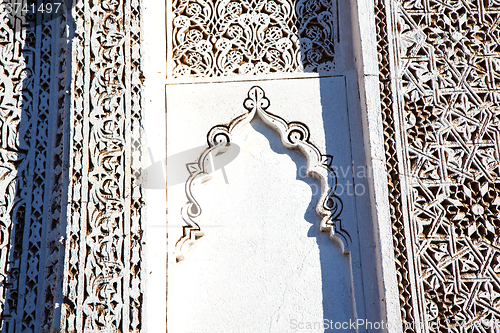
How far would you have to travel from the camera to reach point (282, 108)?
329 centimetres

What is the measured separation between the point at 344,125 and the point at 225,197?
66 cm

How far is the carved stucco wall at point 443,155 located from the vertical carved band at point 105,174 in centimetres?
115

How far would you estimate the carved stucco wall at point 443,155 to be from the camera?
293 cm

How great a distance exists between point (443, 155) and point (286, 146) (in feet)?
2.37

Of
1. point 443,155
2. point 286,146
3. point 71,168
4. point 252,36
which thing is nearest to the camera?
point 71,168

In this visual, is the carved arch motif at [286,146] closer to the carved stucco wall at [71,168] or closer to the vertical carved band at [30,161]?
the carved stucco wall at [71,168]

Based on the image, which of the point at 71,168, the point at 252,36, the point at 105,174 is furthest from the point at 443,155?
the point at 71,168

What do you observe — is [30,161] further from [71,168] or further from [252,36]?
[252,36]

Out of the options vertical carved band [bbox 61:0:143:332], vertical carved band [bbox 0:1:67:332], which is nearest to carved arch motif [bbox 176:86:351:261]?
vertical carved band [bbox 61:0:143:332]

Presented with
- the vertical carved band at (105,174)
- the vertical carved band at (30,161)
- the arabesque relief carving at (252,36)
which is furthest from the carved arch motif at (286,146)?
the vertical carved band at (30,161)

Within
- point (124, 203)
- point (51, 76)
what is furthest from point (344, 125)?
point (51, 76)

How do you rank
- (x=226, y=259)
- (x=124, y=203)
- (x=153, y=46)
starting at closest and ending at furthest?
(x=124, y=203), (x=226, y=259), (x=153, y=46)

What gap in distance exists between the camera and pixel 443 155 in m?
3.12

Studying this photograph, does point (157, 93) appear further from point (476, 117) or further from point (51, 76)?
point (476, 117)
